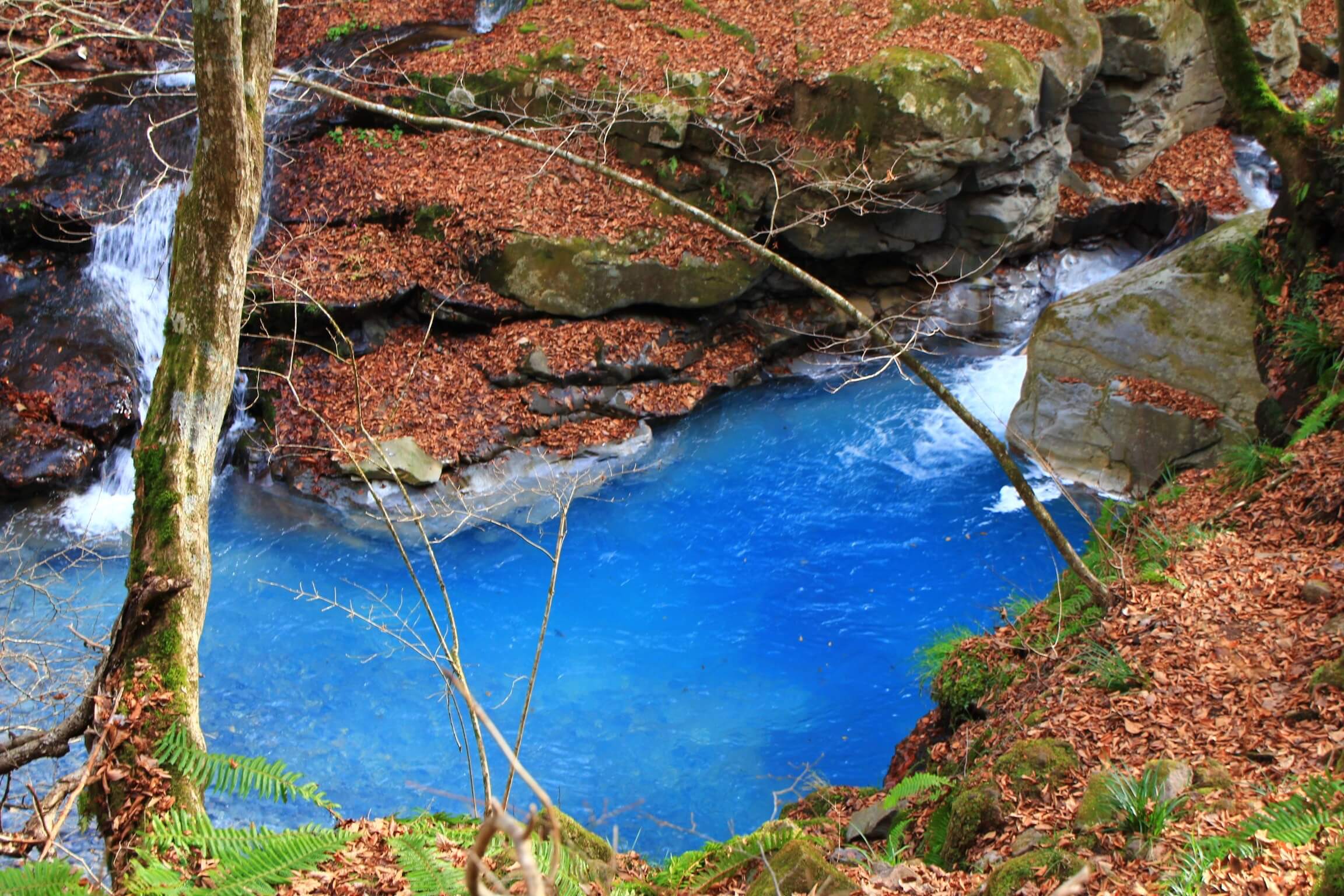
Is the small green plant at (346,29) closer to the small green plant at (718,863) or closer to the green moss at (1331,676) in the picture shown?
the small green plant at (718,863)

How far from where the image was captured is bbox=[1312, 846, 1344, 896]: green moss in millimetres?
2344

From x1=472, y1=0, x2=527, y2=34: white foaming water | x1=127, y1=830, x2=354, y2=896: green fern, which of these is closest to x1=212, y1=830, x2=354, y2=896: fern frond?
x1=127, y1=830, x2=354, y2=896: green fern

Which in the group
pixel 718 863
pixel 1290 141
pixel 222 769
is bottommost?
pixel 718 863

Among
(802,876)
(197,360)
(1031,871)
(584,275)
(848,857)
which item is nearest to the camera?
(1031,871)

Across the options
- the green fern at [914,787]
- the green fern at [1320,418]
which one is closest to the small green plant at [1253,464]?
the green fern at [1320,418]

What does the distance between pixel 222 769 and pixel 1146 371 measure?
958 cm

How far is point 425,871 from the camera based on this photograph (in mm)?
2775

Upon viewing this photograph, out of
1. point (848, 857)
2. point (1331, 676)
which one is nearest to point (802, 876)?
point (848, 857)

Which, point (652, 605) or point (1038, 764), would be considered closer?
point (1038, 764)

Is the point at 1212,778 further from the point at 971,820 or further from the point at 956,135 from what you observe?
the point at 956,135

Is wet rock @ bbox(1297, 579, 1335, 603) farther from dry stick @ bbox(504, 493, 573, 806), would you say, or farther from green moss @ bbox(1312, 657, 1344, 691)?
dry stick @ bbox(504, 493, 573, 806)

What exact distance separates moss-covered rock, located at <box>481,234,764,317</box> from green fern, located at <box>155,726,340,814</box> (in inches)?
344

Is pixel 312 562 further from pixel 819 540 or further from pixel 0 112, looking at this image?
pixel 0 112

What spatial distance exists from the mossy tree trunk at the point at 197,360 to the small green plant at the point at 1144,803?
11.8 ft
